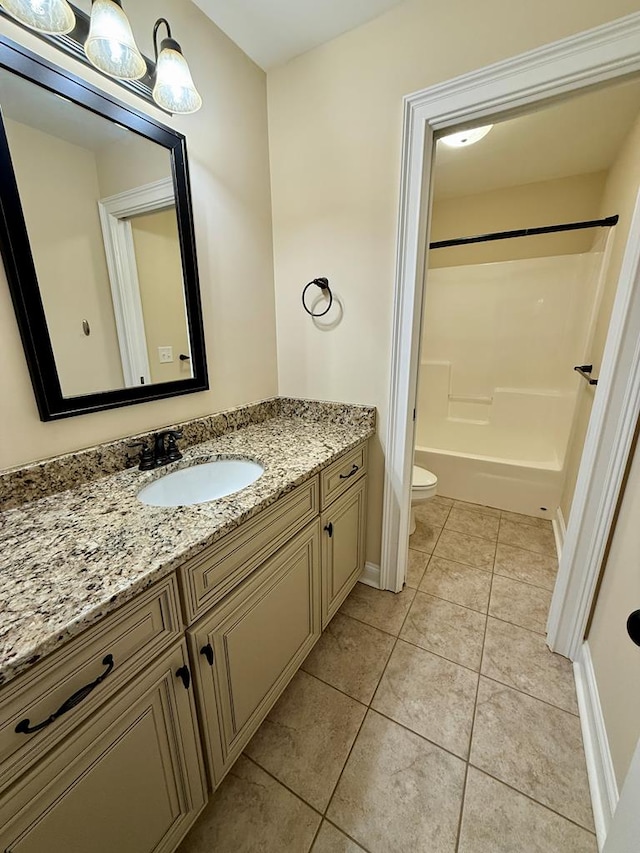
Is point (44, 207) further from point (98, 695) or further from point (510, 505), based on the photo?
point (510, 505)

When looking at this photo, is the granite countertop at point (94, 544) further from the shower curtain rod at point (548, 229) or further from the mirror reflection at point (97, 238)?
the shower curtain rod at point (548, 229)

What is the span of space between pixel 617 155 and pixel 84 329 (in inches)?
118

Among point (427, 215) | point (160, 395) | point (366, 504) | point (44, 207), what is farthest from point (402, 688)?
point (44, 207)

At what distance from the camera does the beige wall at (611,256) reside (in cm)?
160

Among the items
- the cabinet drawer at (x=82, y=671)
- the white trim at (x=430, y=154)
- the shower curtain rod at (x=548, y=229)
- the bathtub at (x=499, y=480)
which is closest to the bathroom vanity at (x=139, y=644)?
the cabinet drawer at (x=82, y=671)

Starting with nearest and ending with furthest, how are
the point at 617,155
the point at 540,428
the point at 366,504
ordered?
the point at 366,504
the point at 617,155
the point at 540,428

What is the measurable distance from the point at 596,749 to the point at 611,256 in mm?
2269

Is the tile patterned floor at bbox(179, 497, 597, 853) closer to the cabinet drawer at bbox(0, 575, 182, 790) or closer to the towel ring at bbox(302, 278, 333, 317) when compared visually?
the cabinet drawer at bbox(0, 575, 182, 790)

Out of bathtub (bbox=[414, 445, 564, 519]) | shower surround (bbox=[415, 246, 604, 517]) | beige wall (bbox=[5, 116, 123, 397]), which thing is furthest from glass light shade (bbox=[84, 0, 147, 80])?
bathtub (bbox=[414, 445, 564, 519])

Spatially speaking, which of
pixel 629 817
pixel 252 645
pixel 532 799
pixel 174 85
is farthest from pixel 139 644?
pixel 174 85

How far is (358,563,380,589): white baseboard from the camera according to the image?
176cm

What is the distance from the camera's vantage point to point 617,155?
6.63 feet

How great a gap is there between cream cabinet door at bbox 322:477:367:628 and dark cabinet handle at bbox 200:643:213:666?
0.56 metres

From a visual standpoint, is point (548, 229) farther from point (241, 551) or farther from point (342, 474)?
point (241, 551)
